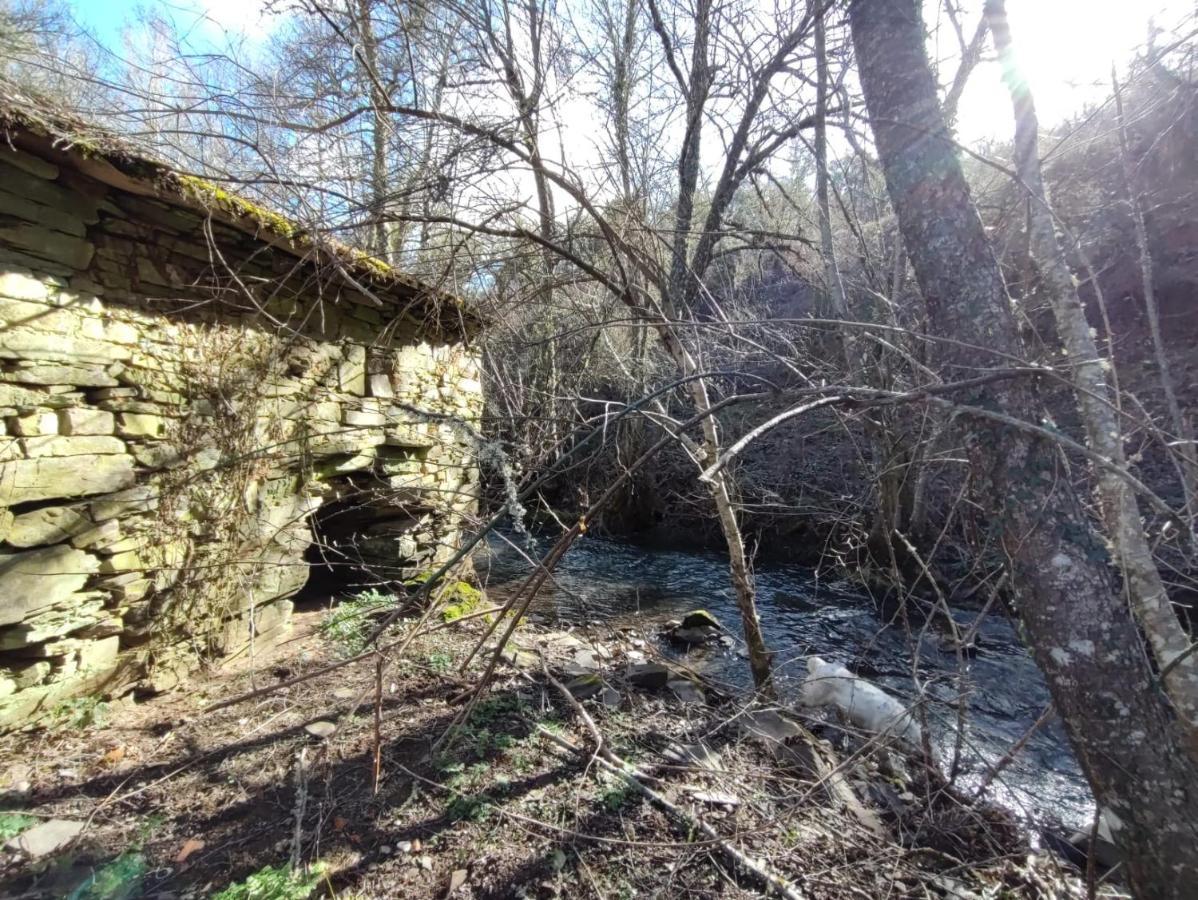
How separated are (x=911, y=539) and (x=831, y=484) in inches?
52.1

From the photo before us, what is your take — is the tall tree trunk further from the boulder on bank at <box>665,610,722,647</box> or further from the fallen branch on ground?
the boulder on bank at <box>665,610,722,647</box>

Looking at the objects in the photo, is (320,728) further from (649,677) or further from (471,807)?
(649,677)

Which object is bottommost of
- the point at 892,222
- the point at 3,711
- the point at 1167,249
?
the point at 3,711

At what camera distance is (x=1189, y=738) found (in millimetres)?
1556

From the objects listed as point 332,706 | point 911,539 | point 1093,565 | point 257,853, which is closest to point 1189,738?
point 1093,565

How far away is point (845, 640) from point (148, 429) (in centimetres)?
540

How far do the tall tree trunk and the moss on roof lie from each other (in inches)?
97.6

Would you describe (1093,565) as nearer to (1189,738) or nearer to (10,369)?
(1189,738)

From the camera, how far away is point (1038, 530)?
1.57 meters

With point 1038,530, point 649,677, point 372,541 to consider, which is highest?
point 1038,530

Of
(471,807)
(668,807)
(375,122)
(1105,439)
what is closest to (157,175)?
(375,122)

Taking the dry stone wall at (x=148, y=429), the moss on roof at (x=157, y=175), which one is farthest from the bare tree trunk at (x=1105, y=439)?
the moss on roof at (x=157, y=175)

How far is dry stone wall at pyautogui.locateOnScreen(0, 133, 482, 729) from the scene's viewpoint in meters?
2.27

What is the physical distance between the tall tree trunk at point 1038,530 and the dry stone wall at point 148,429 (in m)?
2.09
